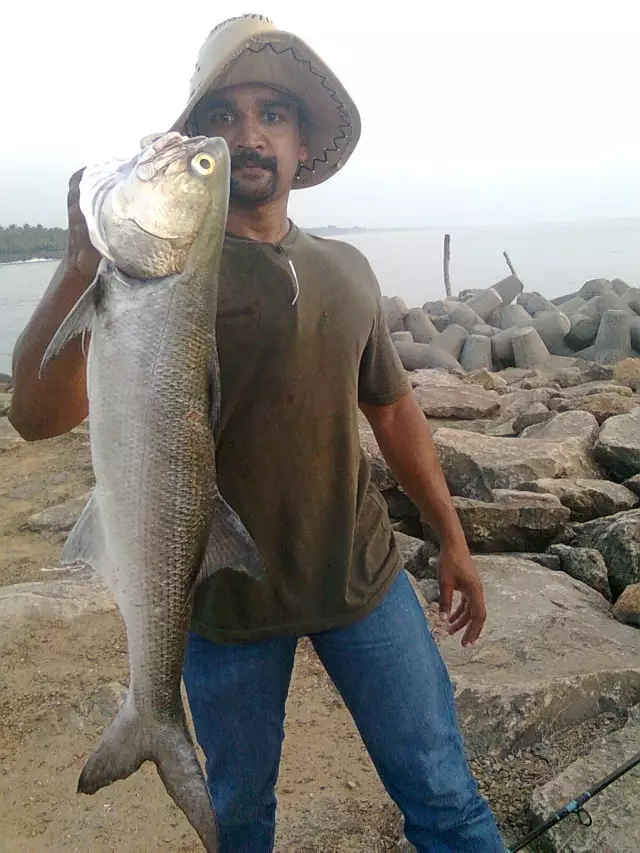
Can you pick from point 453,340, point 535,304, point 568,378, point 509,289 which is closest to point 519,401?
point 568,378

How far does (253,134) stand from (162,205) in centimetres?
68

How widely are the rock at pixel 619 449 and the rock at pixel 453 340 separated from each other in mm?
10175

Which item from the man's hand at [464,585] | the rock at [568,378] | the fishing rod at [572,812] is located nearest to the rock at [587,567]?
the fishing rod at [572,812]

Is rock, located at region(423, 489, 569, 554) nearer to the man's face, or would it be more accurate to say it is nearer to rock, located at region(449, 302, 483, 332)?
the man's face

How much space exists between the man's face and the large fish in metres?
0.46

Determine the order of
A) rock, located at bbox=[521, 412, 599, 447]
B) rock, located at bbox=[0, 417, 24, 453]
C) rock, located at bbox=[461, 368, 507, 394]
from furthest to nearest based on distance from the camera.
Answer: rock, located at bbox=[461, 368, 507, 394] < rock, located at bbox=[0, 417, 24, 453] < rock, located at bbox=[521, 412, 599, 447]

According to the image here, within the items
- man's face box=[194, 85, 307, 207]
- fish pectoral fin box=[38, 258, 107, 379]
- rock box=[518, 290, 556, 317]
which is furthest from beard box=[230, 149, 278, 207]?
rock box=[518, 290, 556, 317]

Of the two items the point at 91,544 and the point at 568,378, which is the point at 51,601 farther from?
the point at 568,378

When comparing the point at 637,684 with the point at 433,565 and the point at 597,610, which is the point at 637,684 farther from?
the point at 433,565

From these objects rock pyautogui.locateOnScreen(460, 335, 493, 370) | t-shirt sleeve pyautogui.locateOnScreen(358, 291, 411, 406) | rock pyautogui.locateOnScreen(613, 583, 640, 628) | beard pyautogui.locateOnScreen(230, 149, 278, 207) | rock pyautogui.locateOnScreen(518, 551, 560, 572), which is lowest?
rock pyautogui.locateOnScreen(460, 335, 493, 370)

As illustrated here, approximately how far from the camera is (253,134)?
7.39 feet

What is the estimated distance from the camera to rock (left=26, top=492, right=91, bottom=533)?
249 inches

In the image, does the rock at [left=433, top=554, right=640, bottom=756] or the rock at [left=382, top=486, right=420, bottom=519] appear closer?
the rock at [left=433, top=554, right=640, bottom=756]

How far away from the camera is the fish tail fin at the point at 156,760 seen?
189 centimetres
